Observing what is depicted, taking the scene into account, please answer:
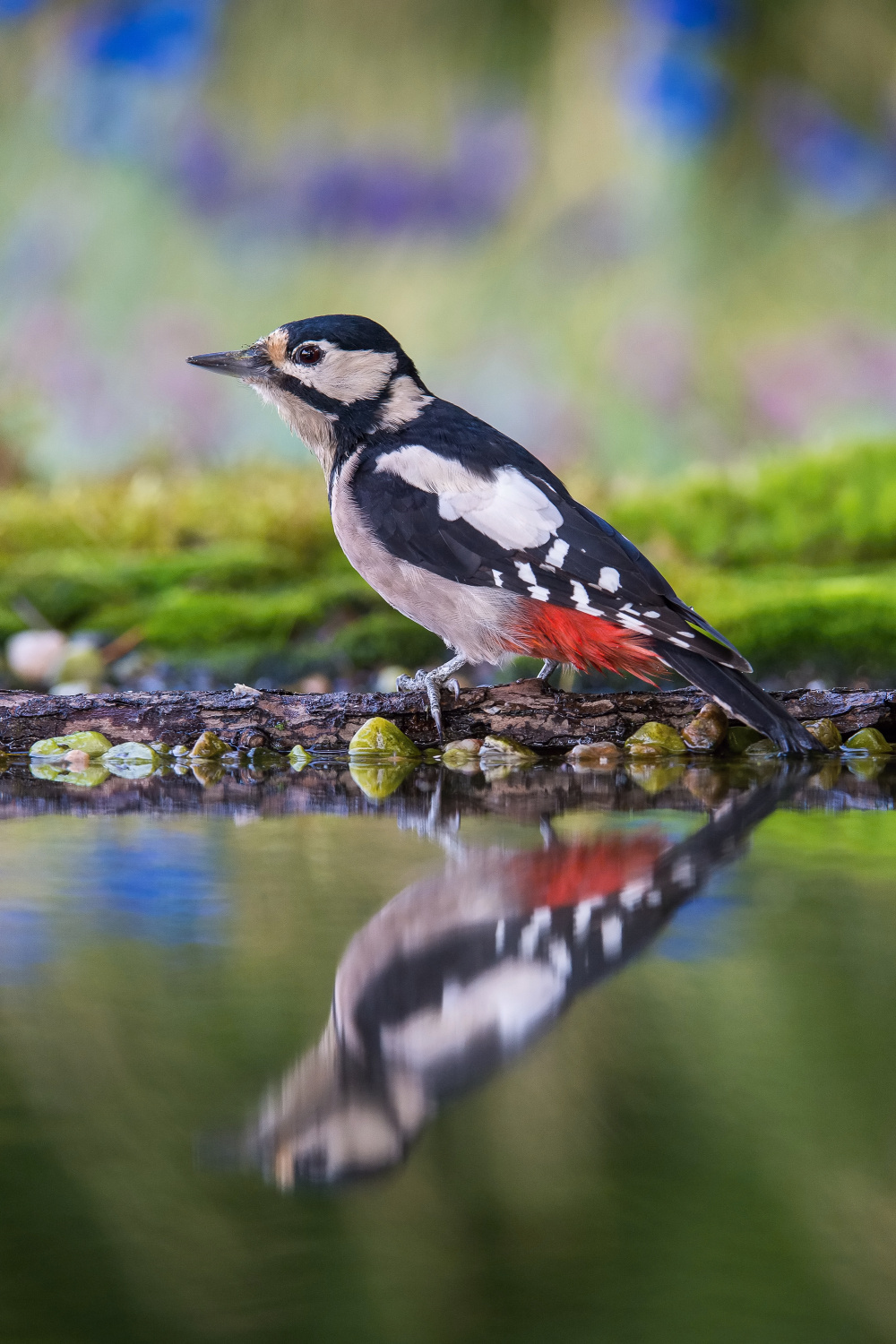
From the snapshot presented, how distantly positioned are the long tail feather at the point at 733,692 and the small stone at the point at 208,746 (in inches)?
30.1

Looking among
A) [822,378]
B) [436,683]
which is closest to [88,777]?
[436,683]

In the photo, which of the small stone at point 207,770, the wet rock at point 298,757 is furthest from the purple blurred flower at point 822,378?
the small stone at point 207,770

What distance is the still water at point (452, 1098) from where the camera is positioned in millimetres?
490

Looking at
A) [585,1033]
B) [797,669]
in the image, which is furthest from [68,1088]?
[797,669]

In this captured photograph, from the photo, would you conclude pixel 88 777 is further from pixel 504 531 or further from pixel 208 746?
pixel 504 531

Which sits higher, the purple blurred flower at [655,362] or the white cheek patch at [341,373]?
the purple blurred flower at [655,362]

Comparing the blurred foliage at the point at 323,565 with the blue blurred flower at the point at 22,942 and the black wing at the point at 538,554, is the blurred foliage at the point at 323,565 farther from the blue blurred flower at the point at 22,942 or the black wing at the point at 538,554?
the blue blurred flower at the point at 22,942

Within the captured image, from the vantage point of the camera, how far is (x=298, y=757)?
215cm

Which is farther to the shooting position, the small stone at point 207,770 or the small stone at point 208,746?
the small stone at point 208,746

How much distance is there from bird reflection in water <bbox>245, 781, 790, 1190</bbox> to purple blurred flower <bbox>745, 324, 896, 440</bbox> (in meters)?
3.33

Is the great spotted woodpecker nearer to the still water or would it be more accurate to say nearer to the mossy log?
the mossy log

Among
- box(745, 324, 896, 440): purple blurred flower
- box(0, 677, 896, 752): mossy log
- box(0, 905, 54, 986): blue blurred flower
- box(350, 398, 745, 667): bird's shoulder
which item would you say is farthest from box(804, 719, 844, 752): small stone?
box(745, 324, 896, 440): purple blurred flower

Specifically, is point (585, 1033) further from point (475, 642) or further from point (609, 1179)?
point (475, 642)

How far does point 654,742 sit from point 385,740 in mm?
453
